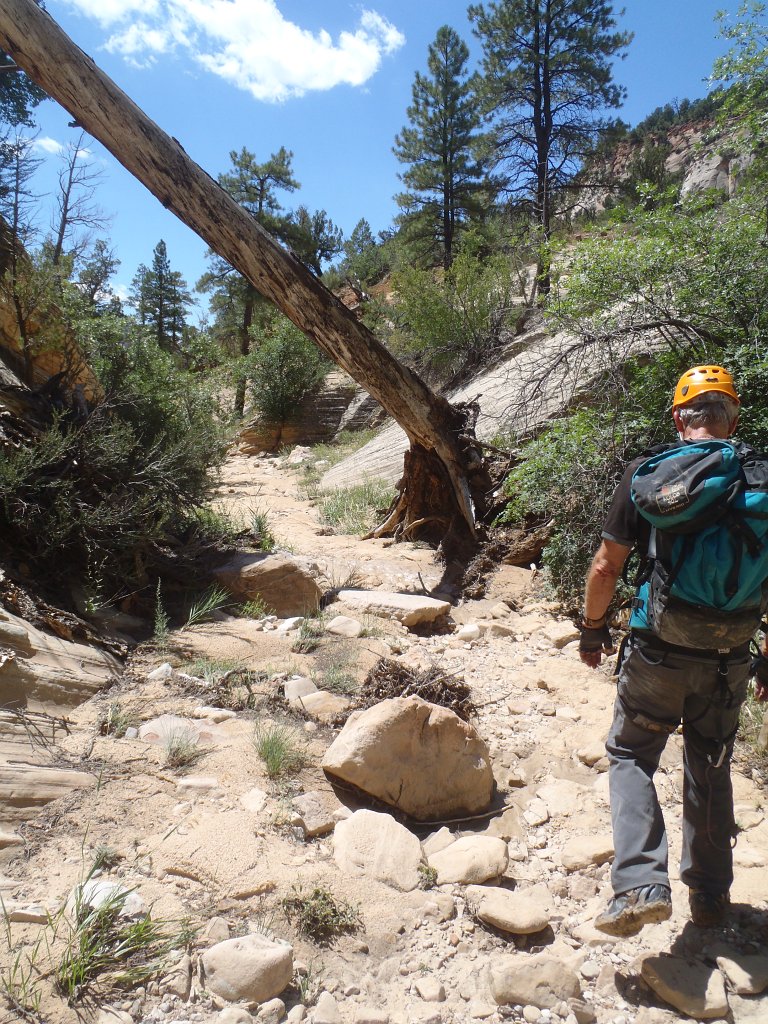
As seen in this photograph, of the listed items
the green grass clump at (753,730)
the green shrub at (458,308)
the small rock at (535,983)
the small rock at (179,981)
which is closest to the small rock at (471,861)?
the small rock at (535,983)

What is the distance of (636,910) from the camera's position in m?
1.95

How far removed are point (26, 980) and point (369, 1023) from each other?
35.3 inches

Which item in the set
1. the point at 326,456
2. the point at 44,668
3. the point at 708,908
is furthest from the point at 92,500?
the point at 326,456

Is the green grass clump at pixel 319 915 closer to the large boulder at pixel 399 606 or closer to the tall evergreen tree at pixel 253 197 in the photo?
the large boulder at pixel 399 606

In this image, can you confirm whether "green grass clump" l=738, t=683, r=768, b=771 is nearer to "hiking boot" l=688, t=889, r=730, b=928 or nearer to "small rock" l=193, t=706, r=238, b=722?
"hiking boot" l=688, t=889, r=730, b=928

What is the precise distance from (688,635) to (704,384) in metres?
0.87

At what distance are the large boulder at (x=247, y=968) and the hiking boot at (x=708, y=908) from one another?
1.34 metres

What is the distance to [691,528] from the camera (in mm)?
2064

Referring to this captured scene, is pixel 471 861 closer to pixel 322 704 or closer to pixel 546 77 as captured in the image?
pixel 322 704

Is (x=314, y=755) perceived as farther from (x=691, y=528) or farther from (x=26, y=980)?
(x=691, y=528)

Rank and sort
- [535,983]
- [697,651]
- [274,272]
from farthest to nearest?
[274,272] → [697,651] → [535,983]

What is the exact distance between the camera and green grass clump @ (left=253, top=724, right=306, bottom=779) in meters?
2.95

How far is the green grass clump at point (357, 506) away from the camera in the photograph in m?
8.81

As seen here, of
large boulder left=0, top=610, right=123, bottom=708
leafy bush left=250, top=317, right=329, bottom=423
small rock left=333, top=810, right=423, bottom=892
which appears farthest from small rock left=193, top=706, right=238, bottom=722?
leafy bush left=250, top=317, right=329, bottom=423
